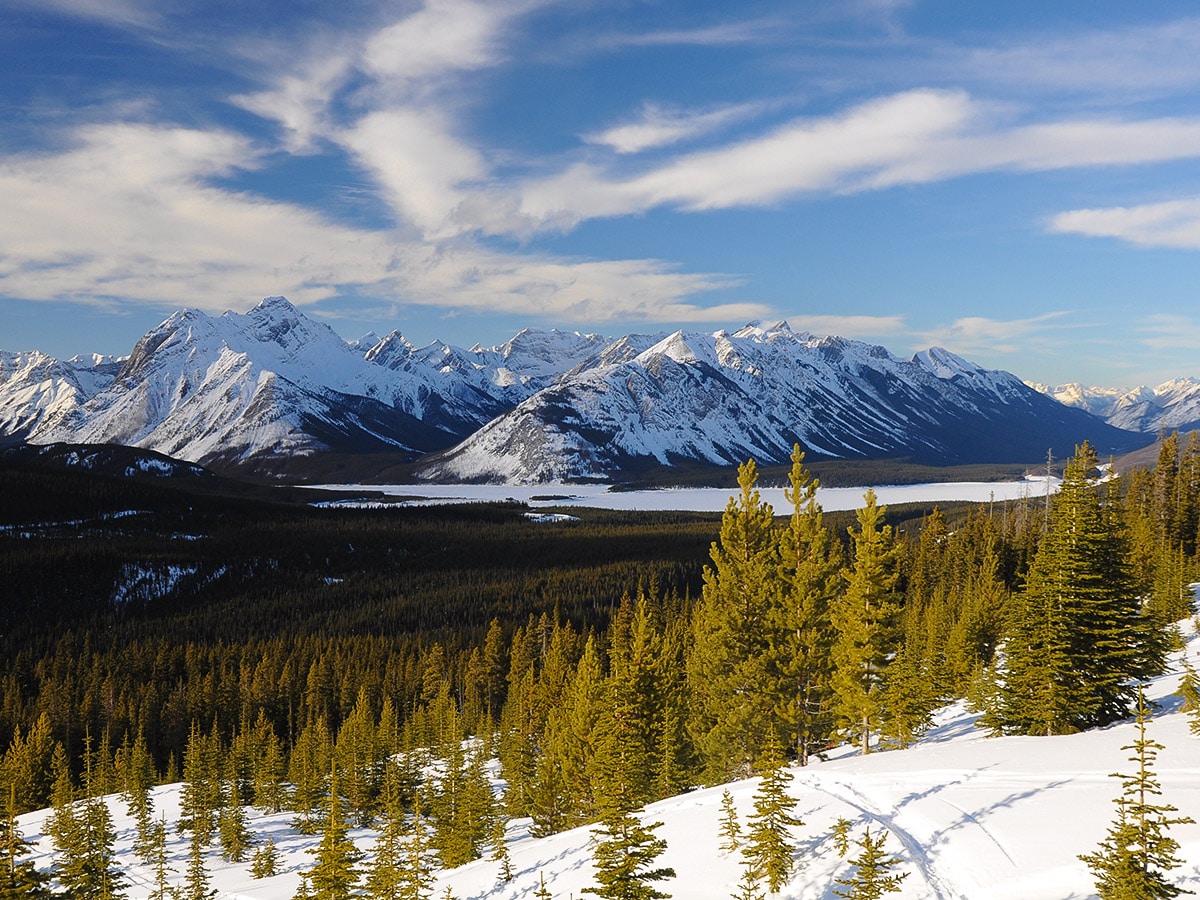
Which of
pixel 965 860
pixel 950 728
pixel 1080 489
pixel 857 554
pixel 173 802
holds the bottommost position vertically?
pixel 173 802

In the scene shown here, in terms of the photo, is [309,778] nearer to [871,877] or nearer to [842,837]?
[842,837]

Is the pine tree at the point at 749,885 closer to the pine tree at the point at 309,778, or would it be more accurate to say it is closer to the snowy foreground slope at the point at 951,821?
the snowy foreground slope at the point at 951,821

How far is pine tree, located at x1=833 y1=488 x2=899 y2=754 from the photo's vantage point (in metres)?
33.7

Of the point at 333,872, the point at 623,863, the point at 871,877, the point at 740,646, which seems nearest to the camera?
the point at 871,877

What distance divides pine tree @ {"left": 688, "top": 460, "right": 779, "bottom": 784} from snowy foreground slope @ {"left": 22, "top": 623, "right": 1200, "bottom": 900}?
652 cm

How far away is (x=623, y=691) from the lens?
3616 cm

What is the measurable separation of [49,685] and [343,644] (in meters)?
39.8

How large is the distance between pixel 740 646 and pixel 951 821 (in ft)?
52.7

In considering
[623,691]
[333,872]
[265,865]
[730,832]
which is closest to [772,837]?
[730,832]

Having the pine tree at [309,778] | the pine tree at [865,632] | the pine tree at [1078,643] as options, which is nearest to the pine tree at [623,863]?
the pine tree at [865,632]

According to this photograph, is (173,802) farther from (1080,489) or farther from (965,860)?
(1080,489)

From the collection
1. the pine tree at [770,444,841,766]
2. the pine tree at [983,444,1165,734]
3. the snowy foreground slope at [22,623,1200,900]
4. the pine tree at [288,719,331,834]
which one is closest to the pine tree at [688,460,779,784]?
the pine tree at [770,444,841,766]

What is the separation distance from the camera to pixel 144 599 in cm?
18062

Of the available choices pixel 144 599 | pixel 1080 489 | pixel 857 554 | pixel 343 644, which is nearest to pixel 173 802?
pixel 343 644
